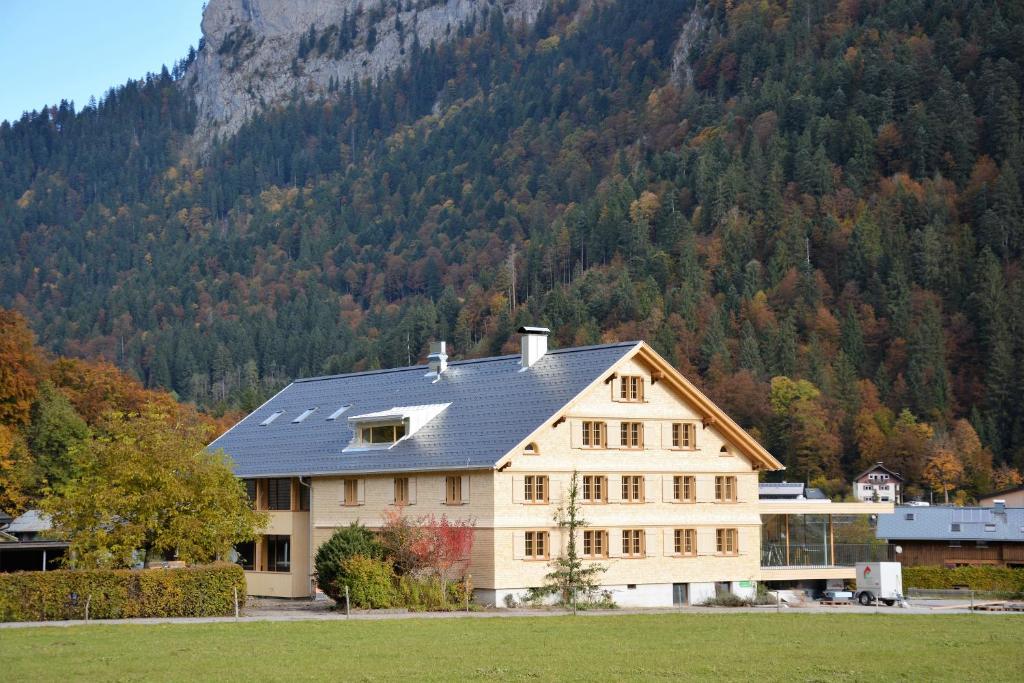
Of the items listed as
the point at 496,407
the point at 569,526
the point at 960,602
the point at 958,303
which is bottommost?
the point at 960,602

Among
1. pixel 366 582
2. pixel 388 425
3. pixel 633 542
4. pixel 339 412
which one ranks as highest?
pixel 339 412

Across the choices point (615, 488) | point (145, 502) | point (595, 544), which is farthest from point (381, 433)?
point (145, 502)

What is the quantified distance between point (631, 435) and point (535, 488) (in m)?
5.91

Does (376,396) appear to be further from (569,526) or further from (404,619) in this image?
(404,619)

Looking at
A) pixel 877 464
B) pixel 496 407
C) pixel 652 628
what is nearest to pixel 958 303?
pixel 877 464

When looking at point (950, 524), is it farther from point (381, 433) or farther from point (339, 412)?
point (381, 433)

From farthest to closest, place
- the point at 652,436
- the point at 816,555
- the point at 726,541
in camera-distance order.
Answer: the point at 816,555
the point at 726,541
the point at 652,436

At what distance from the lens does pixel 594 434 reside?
61.0 meters

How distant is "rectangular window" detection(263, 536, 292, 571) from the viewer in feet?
214

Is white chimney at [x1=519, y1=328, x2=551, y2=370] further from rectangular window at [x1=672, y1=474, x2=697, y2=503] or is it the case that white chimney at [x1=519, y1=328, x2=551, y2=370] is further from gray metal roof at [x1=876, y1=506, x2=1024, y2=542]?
gray metal roof at [x1=876, y1=506, x2=1024, y2=542]

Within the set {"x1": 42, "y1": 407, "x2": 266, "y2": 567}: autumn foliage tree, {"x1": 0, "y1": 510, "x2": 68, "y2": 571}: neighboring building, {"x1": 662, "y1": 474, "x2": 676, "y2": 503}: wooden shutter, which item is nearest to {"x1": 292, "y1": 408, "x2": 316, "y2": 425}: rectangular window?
{"x1": 0, "y1": 510, "x2": 68, "y2": 571}: neighboring building

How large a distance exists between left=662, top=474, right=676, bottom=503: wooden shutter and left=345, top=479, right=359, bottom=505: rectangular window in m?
12.4

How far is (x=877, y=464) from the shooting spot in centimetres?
14438

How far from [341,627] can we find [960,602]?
34.3 meters
